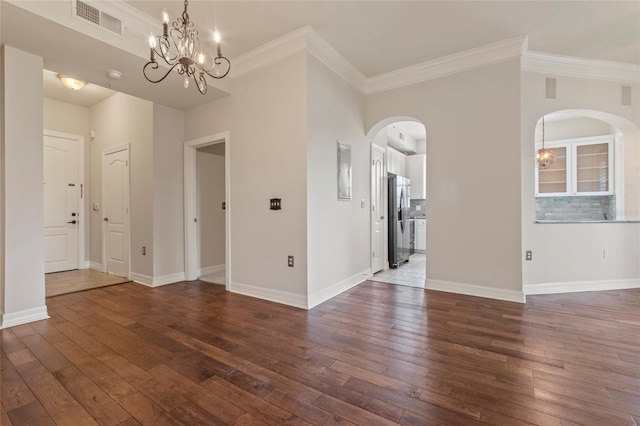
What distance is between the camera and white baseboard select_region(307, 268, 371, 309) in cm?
328

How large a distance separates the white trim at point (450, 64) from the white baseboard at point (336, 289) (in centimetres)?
278

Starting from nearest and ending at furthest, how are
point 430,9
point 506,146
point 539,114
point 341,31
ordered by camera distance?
point 430,9
point 341,31
point 506,146
point 539,114

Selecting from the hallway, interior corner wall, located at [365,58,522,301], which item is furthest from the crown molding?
the hallway

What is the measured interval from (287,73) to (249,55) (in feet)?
2.09

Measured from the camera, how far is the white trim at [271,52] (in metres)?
3.17

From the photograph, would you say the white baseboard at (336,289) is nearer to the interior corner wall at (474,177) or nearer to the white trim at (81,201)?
the interior corner wall at (474,177)

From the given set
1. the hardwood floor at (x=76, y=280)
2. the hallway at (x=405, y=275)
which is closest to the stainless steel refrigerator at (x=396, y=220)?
the hallway at (x=405, y=275)

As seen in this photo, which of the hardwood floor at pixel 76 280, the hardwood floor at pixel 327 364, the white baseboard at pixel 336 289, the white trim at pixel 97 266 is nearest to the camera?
the hardwood floor at pixel 327 364

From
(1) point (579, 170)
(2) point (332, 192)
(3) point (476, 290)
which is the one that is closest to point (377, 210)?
(2) point (332, 192)

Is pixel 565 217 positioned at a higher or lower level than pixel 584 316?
higher

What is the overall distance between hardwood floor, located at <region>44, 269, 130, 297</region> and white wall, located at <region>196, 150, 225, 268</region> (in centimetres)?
125

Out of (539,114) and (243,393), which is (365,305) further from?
(539,114)

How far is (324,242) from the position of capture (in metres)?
3.51

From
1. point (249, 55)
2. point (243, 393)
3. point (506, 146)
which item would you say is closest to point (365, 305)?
point (243, 393)
